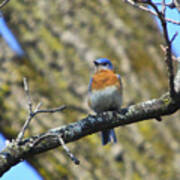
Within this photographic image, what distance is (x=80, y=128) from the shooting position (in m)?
4.14

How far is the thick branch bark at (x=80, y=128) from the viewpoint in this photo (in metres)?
3.90

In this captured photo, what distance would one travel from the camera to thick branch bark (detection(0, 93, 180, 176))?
12.8ft

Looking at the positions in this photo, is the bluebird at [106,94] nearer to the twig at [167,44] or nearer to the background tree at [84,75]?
the background tree at [84,75]

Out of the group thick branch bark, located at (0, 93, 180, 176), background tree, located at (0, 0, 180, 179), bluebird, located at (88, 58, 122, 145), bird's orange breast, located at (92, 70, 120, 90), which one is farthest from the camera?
background tree, located at (0, 0, 180, 179)

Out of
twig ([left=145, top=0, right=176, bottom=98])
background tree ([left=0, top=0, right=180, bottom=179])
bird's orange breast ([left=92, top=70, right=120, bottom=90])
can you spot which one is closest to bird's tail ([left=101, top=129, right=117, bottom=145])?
bird's orange breast ([left=92, top=70, right=120, bottom=90])

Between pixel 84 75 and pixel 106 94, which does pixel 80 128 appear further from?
pixel 84 75

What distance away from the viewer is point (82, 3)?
830 centimetres

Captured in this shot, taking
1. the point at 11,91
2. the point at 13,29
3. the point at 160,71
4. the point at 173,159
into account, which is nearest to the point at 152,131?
the point at 173,159

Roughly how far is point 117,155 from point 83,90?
125 centimetres

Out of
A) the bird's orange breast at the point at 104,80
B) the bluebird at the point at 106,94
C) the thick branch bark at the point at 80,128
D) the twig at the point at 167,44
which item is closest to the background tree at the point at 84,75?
the bluebird at the point at 106,94

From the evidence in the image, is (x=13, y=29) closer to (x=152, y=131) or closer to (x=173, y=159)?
(x=152, y=131)

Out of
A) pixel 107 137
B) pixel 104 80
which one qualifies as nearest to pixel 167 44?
pixel 104 80

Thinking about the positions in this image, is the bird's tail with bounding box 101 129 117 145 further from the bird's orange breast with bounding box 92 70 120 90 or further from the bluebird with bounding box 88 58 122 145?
the bird's orange breast with bounding box 92 70 120 90

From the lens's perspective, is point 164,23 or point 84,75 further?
point 84,75
